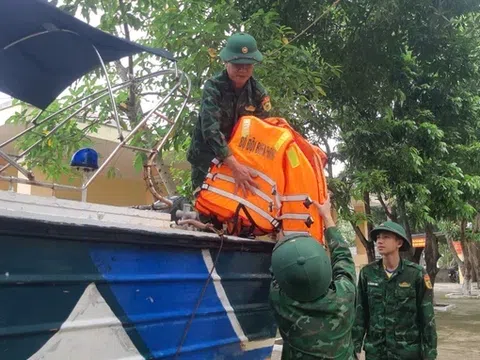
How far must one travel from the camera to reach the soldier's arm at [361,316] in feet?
11.4

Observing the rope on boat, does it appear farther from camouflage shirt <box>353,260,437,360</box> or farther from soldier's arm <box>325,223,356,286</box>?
camouflage shirt <box>353,260,437,360</box>

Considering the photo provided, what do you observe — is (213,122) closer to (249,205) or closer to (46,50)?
(249,205)

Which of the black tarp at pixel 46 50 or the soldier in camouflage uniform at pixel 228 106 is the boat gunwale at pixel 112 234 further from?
the black tarp at pixel 46 50

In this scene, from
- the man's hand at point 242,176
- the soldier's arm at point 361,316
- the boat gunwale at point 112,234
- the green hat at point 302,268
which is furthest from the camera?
the soldier's arm at point 361,316

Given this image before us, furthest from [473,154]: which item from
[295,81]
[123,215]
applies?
[123,215]

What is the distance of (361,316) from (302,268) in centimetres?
156

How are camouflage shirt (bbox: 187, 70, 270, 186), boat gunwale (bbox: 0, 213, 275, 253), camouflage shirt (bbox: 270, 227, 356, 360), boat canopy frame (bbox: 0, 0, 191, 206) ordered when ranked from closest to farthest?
boat gunwale (bbox: 0, 213, 275, 253)
camouflage shirt (bbox: 270, 227, 356, 360)
boat canopy frame (bbox: 0, 0, 191, 206)
camouflage shirt (bbox: 187, 70, 270, 186)

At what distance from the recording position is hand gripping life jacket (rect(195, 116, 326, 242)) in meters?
2.63

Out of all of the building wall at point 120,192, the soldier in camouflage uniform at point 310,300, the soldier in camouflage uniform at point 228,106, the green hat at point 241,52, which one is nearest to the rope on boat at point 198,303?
the soldier in camouflage uniform at point 310,300

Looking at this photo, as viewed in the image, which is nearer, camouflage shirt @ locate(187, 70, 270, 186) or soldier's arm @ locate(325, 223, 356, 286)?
soldier's arm @ locate(325, 223, 356, 286)

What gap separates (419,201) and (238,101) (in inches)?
204

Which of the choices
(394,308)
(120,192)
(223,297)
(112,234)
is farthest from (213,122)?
(120,192)

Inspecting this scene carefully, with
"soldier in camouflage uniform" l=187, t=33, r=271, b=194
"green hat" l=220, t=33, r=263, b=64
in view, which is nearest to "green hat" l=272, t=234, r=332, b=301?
"soldier in camouflage uniform" l=187, t=33, r=271, b=194

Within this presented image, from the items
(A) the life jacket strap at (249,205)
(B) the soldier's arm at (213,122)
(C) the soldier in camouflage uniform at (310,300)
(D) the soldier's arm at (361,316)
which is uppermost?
(B) the soldier's arm at (213,122)
